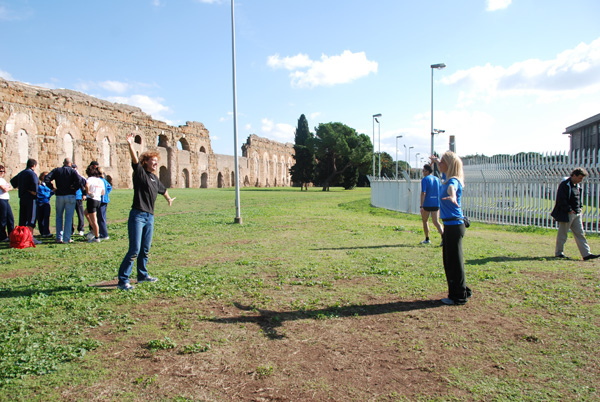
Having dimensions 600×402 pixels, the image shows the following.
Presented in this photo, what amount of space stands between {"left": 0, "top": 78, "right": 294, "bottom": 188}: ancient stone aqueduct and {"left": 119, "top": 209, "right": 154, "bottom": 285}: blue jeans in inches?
1161

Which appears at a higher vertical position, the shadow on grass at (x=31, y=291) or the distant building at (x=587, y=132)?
the distant building at (x=587, y=132)

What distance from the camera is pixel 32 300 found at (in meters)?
4.67

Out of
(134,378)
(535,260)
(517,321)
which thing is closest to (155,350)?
(134,378)

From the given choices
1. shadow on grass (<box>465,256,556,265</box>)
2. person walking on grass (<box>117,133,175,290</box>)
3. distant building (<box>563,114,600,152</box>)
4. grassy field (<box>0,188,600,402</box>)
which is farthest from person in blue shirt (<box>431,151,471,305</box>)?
distant building (<box>563,114,600,152</box>)

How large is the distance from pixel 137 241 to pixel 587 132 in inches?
1791

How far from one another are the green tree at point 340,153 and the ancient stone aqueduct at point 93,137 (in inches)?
587

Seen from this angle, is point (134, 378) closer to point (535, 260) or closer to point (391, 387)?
point (391, 387)

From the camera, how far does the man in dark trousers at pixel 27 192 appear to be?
9156 millimetres

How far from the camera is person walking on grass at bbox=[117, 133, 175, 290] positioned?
5203mm

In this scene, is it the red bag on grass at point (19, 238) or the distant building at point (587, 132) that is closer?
the red bag on grass at point (19, 238)

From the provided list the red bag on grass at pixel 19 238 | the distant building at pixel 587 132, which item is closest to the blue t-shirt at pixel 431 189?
the red bag on grass at pixel 19 238

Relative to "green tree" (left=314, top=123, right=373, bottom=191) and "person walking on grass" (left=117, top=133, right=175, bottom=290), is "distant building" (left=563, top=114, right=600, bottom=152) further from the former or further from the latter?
"person walking on grass" (left=117, top=133, right=175, bottom=290)

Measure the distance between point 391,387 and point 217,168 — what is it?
56419 mm

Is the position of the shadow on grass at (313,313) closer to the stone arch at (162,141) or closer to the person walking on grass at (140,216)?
the person walking on grass at (140,216)
